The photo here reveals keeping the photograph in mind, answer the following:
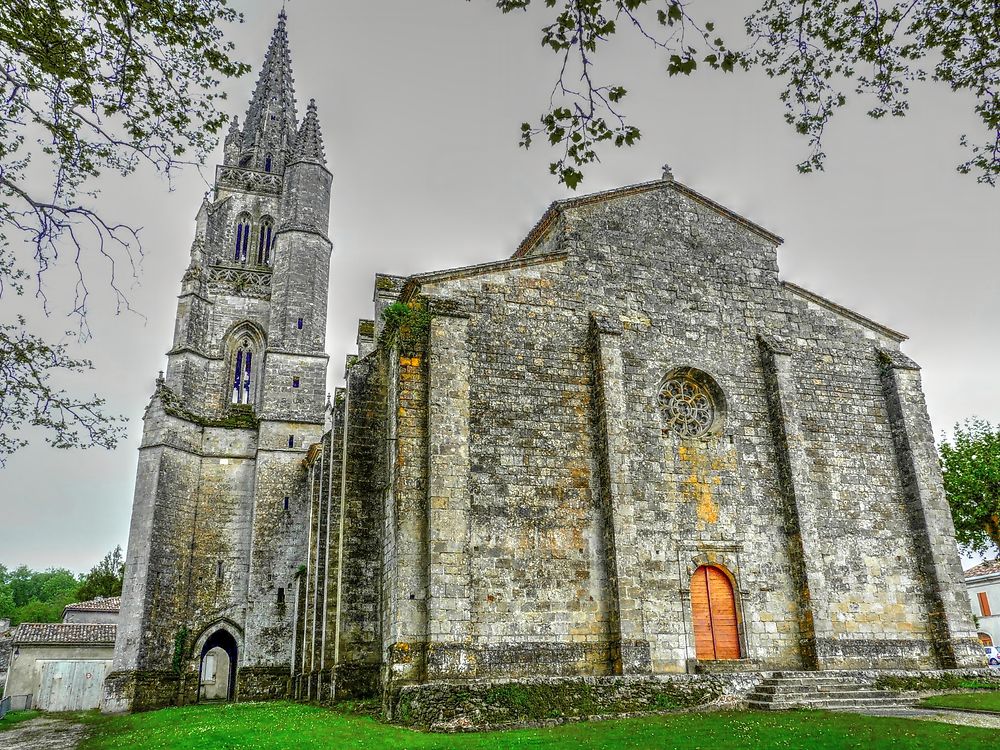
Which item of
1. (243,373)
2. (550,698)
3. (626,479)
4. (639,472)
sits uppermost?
(243,373)

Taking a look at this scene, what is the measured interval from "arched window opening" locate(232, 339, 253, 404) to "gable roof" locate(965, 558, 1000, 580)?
41.5 metres

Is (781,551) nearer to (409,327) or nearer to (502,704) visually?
(502,704)

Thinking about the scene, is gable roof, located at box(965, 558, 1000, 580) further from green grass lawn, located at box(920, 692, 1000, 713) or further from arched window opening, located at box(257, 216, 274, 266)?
arched window opening, located at box(257, 216, 274, 266)

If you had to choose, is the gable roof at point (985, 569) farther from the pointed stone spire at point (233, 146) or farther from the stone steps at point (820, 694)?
the pointed stone spire at point (233, 146)

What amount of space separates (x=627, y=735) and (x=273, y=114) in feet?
124

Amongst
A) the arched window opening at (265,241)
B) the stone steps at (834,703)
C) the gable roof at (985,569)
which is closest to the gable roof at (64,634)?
the arched window opening at (265,241)

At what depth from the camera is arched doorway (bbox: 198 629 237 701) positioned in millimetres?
28234

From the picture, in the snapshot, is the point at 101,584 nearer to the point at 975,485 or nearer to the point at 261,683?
the point at 261,683

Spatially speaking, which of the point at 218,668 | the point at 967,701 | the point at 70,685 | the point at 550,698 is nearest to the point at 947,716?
the point at 967,701

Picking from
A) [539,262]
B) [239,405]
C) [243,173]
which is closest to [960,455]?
[539,262]

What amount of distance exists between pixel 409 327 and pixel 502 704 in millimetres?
7647

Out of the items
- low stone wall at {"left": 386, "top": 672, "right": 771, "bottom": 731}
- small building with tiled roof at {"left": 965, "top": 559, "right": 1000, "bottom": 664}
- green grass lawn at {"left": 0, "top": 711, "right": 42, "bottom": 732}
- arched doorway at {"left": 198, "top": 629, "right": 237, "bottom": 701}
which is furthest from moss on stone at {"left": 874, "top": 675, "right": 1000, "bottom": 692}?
small building with tiled roof at {"left": 965, "top": 559, "right": 1000, "bottom": 664}

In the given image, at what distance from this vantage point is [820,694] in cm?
1458

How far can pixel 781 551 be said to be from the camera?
56.2 ft
